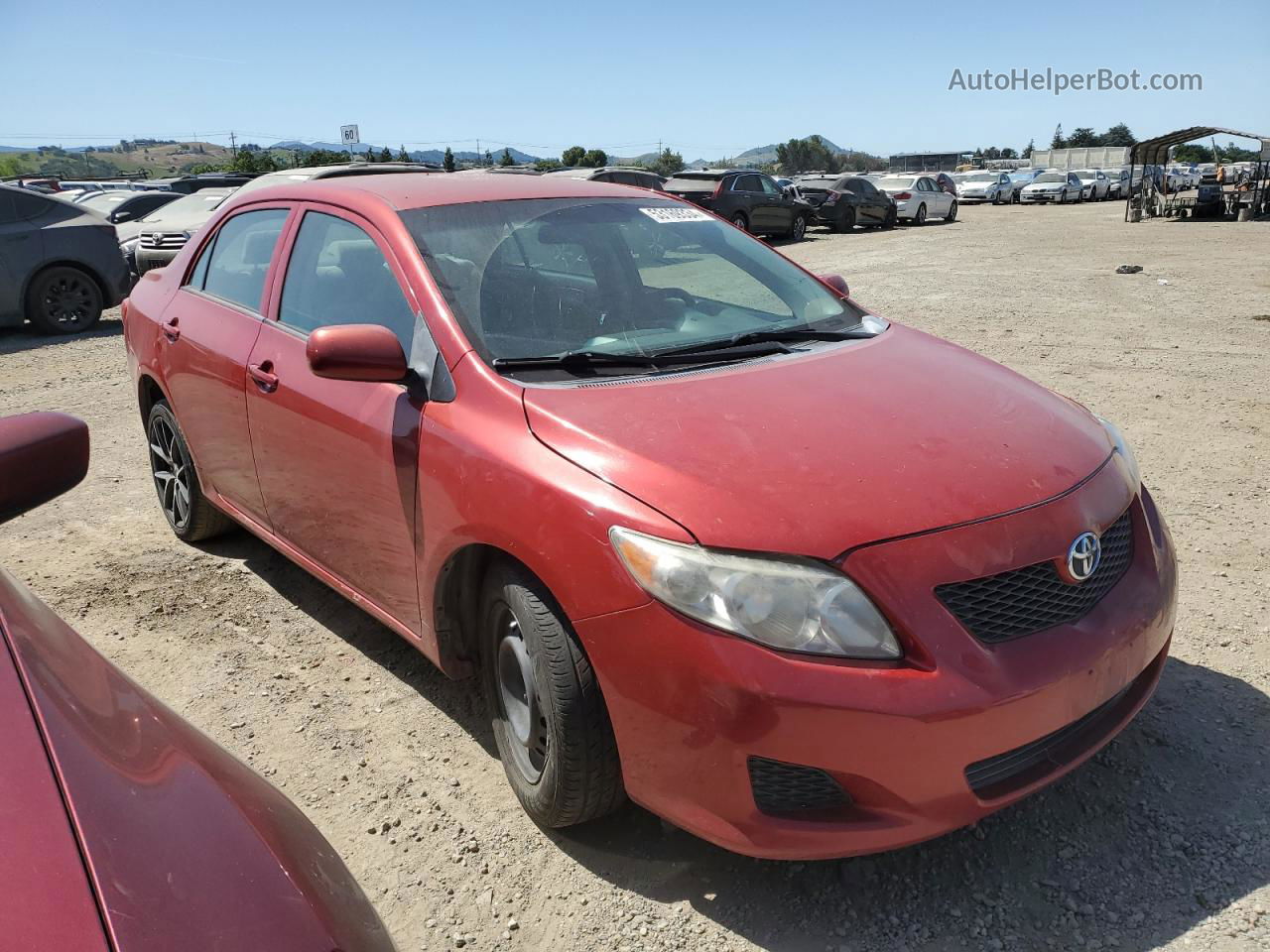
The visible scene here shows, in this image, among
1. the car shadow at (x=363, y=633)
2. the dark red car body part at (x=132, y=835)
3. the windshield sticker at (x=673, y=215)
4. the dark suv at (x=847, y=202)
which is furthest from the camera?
the dark suv at (x=847, y=202)

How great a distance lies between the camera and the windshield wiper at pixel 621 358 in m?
2.74

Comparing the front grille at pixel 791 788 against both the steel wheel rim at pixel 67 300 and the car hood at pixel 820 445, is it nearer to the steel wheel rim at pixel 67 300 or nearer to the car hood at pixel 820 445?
the car hood at pixel 820 445

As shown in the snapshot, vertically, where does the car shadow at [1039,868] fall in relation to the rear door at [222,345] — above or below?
below

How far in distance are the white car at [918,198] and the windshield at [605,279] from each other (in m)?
26.8

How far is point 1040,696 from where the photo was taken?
2094 millimetres

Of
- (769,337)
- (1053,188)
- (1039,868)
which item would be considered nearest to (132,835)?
(1039,868)

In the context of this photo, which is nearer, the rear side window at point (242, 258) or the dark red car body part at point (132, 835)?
the dark red car body part at point (132, 835)

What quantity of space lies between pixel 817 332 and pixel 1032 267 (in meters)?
12.9

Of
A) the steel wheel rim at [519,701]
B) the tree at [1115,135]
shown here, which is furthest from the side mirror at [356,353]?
the tree at [1115,135]

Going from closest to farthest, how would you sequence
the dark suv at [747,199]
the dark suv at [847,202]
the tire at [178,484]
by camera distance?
the tire at [178,484] → the dark suv at [747,199] → the dark suv at [847,202]

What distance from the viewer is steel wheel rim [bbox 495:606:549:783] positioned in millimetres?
2504

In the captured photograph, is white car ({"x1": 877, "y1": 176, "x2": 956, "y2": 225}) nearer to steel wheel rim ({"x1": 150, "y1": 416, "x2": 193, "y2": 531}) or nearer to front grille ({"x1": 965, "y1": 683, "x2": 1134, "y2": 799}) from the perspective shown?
steel wheel rim ({"x1": 150, "y1": 416, "x2": 193, "y2": 531})

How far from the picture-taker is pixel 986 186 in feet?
135

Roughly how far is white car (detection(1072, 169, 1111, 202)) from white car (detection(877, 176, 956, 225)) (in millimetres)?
15046
